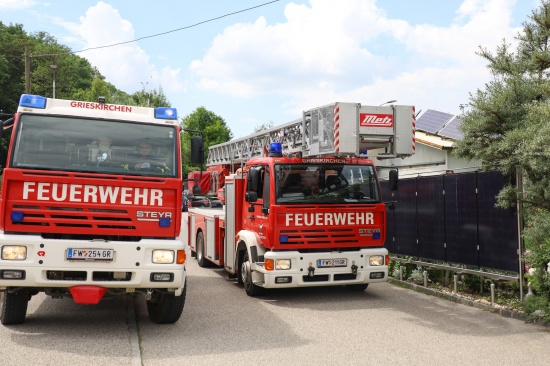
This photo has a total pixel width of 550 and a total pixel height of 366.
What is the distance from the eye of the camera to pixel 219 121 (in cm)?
6506

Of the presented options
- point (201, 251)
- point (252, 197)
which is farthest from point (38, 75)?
point (252, 197)

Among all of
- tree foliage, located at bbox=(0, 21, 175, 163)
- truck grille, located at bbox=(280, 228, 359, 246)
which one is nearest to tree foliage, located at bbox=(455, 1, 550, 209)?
truck grille, located at bbox=(280, 228, 359, 246)

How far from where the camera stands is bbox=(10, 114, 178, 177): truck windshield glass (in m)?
6.47

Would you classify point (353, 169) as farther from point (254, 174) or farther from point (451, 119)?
point (451, 119)

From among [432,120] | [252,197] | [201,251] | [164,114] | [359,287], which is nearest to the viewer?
[164,114]

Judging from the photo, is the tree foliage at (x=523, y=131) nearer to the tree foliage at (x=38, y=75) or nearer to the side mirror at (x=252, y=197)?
the side mirror at (x=252, y=197)

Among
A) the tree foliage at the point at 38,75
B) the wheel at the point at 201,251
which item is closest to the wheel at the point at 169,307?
the wheel at the point at 201,251

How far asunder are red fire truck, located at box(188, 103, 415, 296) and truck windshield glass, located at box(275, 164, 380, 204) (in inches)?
0.7

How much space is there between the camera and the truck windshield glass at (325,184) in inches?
352

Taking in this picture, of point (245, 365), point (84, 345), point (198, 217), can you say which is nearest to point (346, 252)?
point (245, 365)

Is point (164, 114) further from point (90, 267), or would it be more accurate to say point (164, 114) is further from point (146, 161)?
point (90, 267)

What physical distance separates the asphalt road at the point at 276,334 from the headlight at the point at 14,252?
967mm

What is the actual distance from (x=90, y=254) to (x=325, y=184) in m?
4.31

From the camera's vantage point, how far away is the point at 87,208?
6359 millimetres
